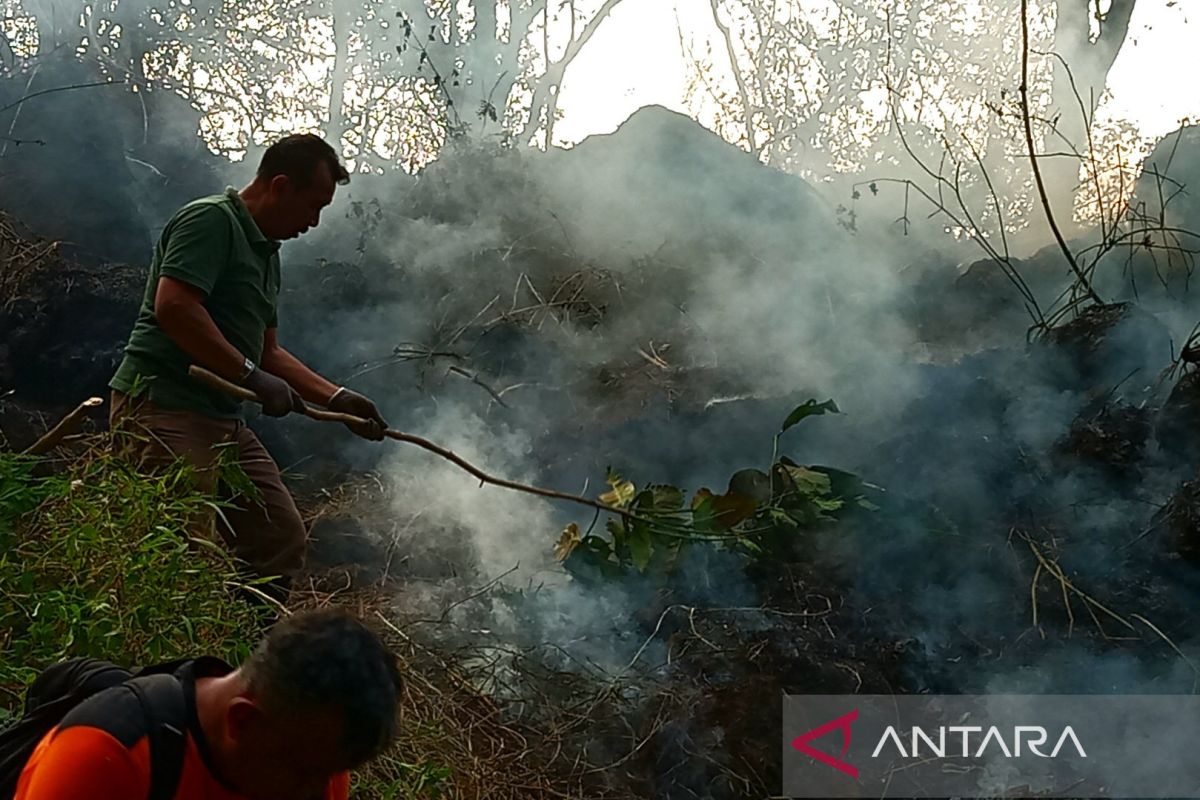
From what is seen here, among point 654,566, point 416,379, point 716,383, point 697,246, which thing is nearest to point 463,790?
point 654,566

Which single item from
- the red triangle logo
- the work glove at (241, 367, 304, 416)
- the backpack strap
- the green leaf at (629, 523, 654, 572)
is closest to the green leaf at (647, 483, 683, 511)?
the green leaf at (629, 523, 654, 572)

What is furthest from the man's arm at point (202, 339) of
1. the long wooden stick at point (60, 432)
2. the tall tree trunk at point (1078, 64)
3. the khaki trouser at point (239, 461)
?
the tall tree trunk at point (1078, 64)

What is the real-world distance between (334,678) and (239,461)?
2.17 meters

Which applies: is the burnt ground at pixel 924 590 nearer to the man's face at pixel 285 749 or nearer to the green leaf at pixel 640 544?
the green leaf at pixel 640 544

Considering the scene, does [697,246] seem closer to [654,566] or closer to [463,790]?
[654,566]

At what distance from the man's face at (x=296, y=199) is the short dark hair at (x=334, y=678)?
2161 millimetres

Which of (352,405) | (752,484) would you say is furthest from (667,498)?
(352,405)

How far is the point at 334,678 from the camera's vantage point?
4.92ft

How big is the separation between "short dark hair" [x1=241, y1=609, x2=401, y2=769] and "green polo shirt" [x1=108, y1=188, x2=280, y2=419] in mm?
1924

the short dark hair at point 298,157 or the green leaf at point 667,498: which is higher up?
the short dark hair at point 298,157

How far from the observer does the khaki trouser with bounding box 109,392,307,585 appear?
329 centimetres

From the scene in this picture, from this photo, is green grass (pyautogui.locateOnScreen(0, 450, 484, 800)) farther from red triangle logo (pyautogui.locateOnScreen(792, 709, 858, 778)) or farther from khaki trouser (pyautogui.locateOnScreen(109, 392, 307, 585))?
red triangle logo (pyautogui.locateOnScreen(792, 709, 858, 778))

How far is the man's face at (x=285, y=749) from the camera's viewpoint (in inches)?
58.8

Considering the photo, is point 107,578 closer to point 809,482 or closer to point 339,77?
point 809,482
